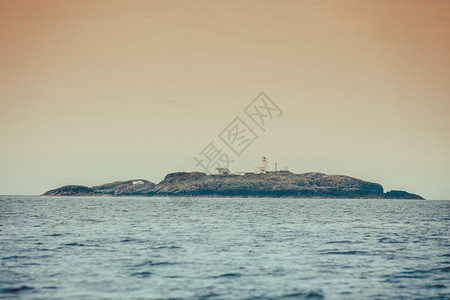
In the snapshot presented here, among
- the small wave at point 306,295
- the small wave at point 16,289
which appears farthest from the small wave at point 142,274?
the small wave at point 306,295

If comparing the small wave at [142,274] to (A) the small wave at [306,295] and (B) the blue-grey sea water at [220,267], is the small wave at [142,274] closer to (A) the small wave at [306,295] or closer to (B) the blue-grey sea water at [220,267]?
(B) the blue-grey sea water at [220,267]

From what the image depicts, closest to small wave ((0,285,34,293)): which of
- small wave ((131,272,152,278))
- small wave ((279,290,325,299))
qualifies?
small wave ((131,272,152,278))

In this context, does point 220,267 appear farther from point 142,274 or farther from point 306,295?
point 306,295

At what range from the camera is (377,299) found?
23359 millimetres

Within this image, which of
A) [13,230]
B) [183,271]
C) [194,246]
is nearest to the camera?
[183,271]

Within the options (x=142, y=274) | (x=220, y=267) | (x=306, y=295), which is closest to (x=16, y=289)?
(x=142, y=274)

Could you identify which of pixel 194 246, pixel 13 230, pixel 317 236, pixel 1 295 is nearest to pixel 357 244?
pixel 317 236

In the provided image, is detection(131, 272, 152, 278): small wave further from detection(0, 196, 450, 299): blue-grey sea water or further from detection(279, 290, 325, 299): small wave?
detection(279, 290, 325, 299): small wave

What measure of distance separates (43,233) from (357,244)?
34.4 m

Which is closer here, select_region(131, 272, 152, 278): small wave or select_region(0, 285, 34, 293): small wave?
select_region(0, 285, 34, 293): small wave

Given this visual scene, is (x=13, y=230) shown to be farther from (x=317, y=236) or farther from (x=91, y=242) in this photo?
(x=317, y=236)

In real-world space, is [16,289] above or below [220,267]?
below

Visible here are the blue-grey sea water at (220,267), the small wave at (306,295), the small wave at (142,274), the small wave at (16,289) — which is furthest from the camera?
the small wave at (142,274)

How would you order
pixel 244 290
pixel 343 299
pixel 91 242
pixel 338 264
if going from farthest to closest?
pixel 91 242 < pixel 338 264 < pixel 244 290 < pixel 343 299
